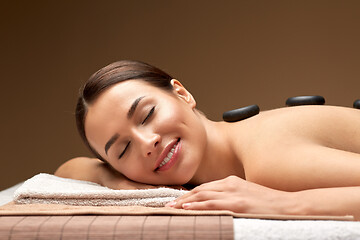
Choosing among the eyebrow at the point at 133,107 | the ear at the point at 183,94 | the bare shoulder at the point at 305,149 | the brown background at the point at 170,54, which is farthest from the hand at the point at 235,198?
the brown background at the point at 170,54

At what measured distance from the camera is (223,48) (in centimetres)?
359

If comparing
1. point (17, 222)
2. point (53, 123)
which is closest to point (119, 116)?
point (17, 222)

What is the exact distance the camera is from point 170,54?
144 inches

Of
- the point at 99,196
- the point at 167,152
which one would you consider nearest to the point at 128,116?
the point at 167,152

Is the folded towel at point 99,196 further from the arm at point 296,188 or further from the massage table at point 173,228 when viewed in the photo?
the massage table at point 173,228

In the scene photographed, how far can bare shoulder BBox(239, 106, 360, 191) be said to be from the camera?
1284mm

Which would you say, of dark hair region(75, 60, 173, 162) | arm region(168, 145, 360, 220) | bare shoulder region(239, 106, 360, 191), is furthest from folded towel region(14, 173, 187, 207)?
dark hair region(75, 60, 173, 162)

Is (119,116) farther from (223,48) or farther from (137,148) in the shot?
(223,48)

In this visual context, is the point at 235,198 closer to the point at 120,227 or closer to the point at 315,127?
the point at 120,227

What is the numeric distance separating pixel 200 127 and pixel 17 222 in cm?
74

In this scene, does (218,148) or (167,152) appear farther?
(218,148)

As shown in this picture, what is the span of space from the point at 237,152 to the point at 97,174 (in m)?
0.64

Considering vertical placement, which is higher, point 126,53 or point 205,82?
point 126,53

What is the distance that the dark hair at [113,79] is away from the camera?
1729 millimetres
